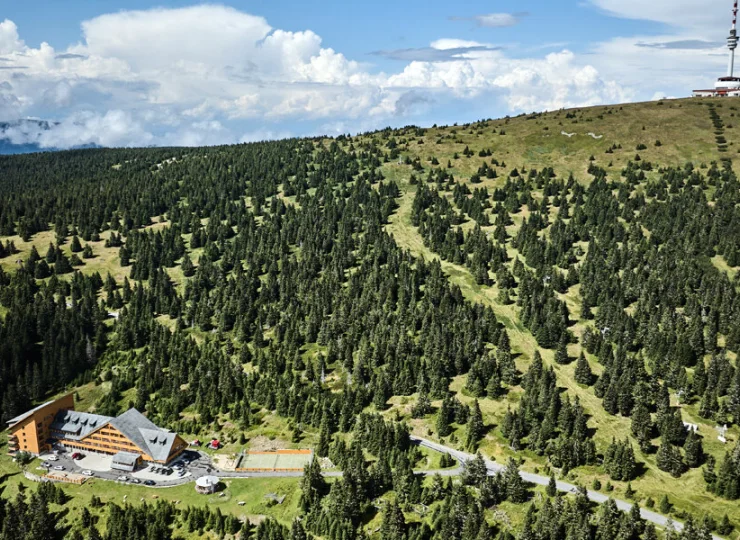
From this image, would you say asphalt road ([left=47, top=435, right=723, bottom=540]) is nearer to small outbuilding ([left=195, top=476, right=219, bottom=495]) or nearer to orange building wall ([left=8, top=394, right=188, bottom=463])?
orange building wall ([left=8, top=394, right=188, bottom=463])

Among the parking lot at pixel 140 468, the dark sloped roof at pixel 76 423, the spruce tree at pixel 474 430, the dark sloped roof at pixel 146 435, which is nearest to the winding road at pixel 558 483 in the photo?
the spruce tree at pixel 474 430

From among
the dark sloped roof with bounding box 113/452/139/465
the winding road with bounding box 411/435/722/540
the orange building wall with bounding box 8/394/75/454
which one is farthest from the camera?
the orange building wall with bounding box 8/394/75/454

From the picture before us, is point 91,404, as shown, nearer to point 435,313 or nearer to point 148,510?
point 148,510

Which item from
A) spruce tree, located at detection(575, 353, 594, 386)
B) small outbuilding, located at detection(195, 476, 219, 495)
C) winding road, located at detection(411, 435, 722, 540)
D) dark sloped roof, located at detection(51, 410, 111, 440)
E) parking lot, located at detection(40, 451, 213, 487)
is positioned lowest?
parking lot, located at detection(40, 451, 213, 487)

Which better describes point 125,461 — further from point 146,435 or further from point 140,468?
point 146,435

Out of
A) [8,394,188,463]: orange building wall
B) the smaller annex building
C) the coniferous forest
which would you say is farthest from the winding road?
[8,394,188,463]: orange building wall

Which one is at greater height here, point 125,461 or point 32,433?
point 32,433

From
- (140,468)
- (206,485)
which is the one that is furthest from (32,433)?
(206,485)
